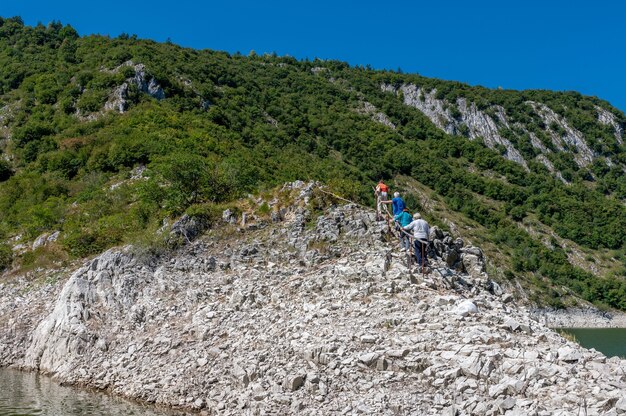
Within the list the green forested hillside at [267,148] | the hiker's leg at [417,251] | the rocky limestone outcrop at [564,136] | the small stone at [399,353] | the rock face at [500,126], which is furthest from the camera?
the rocky limestone outcrop at [564,136]

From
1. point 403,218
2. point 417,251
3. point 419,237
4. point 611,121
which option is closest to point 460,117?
point 611,121

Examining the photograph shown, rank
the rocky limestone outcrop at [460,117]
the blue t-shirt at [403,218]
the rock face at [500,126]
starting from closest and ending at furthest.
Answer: the blue t-shirt at [403,218]
the rocky limestone outcrop at [460,117]
the rock face at [500,126]

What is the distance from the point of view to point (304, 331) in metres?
17.4

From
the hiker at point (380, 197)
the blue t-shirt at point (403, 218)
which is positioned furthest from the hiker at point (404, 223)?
the hiker at point (380, 197)

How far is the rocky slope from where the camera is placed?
1298 centimetres

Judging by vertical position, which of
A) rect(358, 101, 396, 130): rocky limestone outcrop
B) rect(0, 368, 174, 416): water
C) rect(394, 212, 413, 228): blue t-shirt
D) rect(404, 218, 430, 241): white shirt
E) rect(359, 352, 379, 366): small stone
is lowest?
rect(0, 368, 174, 416): water

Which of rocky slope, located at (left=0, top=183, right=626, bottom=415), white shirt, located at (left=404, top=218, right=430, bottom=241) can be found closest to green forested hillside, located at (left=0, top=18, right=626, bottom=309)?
rocky slope, located at (left=0, top=183, right=626, bottom=415)

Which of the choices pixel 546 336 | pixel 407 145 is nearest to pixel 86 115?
pixel 546 336

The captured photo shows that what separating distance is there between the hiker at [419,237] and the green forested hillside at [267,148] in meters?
7.43

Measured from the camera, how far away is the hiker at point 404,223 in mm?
20625

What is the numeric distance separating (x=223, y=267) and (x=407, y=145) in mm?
→ 106560

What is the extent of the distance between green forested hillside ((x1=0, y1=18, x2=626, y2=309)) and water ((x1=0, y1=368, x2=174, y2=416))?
8102 millimetres

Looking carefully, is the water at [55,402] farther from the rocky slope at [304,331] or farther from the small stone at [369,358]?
the small stone at [369,358]

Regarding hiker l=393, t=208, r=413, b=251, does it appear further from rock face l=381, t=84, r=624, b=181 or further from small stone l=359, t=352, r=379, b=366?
rock face l=381, t=84, r=624, b=181
